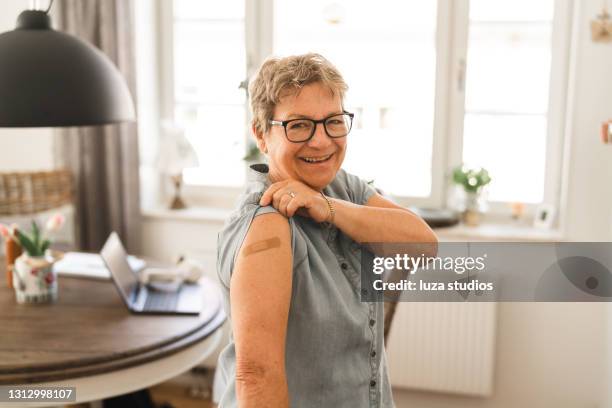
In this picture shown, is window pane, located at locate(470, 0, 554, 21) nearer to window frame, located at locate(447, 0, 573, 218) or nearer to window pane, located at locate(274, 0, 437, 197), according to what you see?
window frame, located at locate(447, 0, 573, 218)

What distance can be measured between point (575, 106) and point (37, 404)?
2.21 m

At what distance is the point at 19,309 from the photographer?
203cm

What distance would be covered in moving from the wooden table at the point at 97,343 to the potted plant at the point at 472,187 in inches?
49.4

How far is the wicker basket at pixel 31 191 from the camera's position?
2840mm

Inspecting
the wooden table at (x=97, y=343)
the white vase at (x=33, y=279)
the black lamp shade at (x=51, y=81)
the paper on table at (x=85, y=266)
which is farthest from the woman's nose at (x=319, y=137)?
the paper on table at (x=85, y=266)

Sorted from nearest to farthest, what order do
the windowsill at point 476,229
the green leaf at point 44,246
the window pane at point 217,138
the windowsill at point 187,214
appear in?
the green leaf at point 44,246, the windowsill at point 476,229, the windowsill at point 187,214, the window pane at point 217,138

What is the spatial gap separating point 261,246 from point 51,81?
0.92 m

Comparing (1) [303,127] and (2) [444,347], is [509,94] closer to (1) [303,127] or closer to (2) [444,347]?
(2) [444,347]

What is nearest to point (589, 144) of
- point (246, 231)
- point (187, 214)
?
point (187, 214)

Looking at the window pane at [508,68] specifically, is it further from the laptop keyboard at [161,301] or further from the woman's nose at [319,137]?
the woman's nose at [319,137]

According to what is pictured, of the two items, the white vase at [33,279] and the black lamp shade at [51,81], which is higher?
the black lamp shade at [51,81]

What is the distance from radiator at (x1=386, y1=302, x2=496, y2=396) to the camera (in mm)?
2795

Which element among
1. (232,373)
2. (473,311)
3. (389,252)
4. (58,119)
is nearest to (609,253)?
(473,311)

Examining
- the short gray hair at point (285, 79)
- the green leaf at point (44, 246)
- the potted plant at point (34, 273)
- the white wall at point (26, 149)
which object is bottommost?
the potted plant at point (34, 273)
